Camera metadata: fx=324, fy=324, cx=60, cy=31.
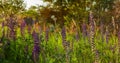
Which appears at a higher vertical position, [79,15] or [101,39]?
[101,39]

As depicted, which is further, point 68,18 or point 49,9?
point 49,9

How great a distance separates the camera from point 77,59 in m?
6.00

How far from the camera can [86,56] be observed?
619 centimetres

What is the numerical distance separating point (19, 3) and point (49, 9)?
200 inches

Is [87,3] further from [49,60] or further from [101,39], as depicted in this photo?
[49,60]

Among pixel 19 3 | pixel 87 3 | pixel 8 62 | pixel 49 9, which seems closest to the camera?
pixel 8 62

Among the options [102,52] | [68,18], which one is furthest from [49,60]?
[68,18]

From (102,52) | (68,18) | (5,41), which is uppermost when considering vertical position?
(5,41)

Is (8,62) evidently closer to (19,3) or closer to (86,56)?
(86,56)

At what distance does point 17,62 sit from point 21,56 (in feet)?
0.43

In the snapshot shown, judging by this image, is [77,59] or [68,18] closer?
[77,59]

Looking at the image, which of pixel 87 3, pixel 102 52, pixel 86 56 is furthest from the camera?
pixel 87 3

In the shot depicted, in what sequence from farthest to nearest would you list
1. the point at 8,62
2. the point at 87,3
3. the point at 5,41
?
the point at 87,3 → the point at 5,41 → the point at 8,62

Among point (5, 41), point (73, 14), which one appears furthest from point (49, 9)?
point (5, 41)
